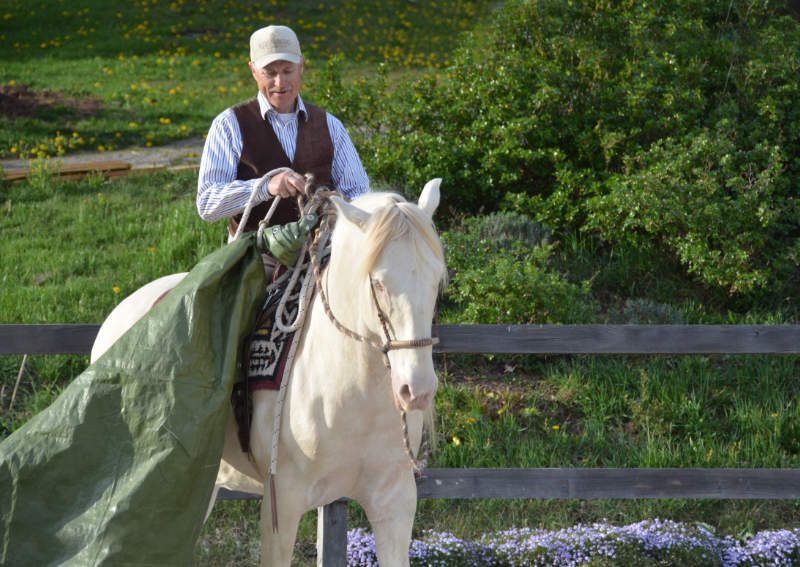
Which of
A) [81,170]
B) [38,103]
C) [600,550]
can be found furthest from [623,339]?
[38,103]

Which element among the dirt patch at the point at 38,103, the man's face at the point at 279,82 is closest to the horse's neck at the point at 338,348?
the man's face at the point at 279,82

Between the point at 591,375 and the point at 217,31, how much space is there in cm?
1410

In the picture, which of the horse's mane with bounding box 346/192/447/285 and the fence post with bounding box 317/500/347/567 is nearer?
the horse's mane with bounding box 346/192/447/285

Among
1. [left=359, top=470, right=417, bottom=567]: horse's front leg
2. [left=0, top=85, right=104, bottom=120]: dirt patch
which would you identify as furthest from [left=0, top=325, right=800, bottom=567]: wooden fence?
[left=0, top=85, right=104, bottom=120]: dirt patch

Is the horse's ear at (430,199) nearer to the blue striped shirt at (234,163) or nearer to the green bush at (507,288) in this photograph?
the blue striped shirt at (234,163)

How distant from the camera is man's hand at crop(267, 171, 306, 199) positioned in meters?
2.78

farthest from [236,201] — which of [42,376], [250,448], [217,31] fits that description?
[217,31]

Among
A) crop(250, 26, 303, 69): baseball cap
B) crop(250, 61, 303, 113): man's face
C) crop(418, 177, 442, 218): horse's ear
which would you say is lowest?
crop(418, 177, 442, 218): horse's ear

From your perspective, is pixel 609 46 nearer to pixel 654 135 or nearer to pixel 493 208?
pixel 654 135

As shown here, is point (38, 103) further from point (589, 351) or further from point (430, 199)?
point (430, 199)

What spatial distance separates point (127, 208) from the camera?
770 cm

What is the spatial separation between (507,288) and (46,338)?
2.87 meters

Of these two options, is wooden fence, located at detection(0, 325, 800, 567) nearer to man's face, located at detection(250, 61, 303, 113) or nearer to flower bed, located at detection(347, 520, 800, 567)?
flower bed, located at detection(347, 520, 800, 567)

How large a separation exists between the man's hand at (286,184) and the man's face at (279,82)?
1.70ft
